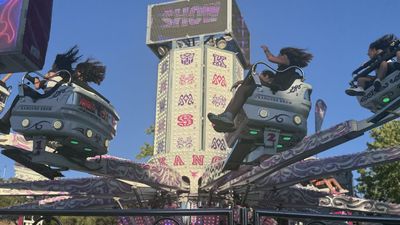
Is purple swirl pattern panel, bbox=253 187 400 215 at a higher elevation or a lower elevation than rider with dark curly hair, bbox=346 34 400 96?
lower

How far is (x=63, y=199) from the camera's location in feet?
46.6

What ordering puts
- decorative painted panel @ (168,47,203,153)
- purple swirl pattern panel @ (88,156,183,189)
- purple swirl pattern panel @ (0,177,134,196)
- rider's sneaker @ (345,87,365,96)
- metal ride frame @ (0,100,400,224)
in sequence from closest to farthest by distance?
rider's sneaker @ (345,87,365,96) < metal ride frame @ (0,100,400,224) < purple swirl pattern panel @ (88,156,183,189) < purple swirl pattern panel @ (0,177,134,196) < decorative painted panel @ (168,47,203,153)

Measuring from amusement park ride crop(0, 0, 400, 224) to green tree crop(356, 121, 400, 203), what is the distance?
655 cm

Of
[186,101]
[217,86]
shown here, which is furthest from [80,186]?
[217,86]

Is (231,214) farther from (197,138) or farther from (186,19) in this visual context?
(186,19)

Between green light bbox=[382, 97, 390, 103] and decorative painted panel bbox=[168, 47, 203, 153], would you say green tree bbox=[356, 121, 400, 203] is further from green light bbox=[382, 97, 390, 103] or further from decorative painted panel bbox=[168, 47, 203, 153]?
green light bbox=[382, 97, 390, 103]

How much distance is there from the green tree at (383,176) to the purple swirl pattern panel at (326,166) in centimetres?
898

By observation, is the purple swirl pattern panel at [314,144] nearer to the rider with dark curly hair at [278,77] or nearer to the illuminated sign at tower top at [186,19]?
the rider with dark curly hair at [278,77]

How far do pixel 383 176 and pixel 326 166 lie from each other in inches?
399

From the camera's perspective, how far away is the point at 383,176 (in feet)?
61.1

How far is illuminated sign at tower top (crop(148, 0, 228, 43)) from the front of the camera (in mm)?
13352

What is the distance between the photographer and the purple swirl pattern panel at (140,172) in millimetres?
9812

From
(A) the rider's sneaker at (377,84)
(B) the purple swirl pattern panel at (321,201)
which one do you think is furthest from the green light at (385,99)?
(B) the purple swirl pattern panel at (321,201)

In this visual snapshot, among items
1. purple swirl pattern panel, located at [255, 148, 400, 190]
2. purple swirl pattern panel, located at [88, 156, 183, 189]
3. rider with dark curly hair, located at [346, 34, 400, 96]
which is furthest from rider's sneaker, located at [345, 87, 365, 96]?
purple swirl pattern panel, located at [88, 156, 183, 189]
